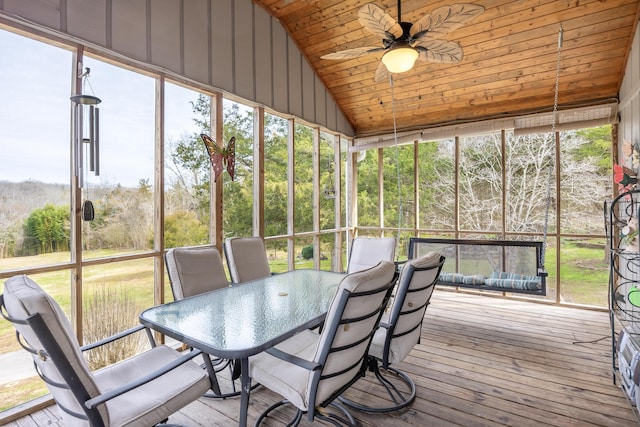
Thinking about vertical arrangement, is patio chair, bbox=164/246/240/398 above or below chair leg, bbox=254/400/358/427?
above

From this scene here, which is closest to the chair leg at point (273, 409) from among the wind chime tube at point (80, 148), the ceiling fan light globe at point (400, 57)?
the wind chime tube at point (80, 148)

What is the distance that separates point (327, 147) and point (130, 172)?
3.46 metres

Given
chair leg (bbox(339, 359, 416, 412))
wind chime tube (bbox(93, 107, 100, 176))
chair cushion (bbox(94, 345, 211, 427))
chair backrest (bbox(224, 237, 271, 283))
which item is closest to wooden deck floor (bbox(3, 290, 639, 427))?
chair leg (bbox(339, 359, 416, 412))

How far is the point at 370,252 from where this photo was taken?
141 inches

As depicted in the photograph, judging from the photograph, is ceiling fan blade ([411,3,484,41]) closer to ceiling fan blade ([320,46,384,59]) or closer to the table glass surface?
ceiling fan blade ([320,46,384,59])

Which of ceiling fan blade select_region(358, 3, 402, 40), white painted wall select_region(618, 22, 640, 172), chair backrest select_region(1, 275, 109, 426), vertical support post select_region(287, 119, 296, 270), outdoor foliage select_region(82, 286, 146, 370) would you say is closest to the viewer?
chair backrest select_region(1, 275, 109, 426)

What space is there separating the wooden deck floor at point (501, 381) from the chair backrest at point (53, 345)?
101cm

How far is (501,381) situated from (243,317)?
2.14 meters

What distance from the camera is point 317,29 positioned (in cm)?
463

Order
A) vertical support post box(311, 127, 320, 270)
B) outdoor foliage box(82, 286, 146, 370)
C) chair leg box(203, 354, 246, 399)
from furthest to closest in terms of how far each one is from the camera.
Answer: vertical support post box(311, 127, 320, 270) → outdoor foliage box(82, 286, 146, 370) → chair leg box(203, 354, 246, 399)

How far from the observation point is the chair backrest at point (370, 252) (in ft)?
11.4

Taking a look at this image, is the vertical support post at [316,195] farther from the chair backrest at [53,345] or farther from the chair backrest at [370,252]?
the chair backrest at [53,345]

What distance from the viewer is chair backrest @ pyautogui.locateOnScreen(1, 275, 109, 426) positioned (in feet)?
3.94

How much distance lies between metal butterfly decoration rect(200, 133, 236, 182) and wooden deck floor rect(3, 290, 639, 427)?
87.0 inches
